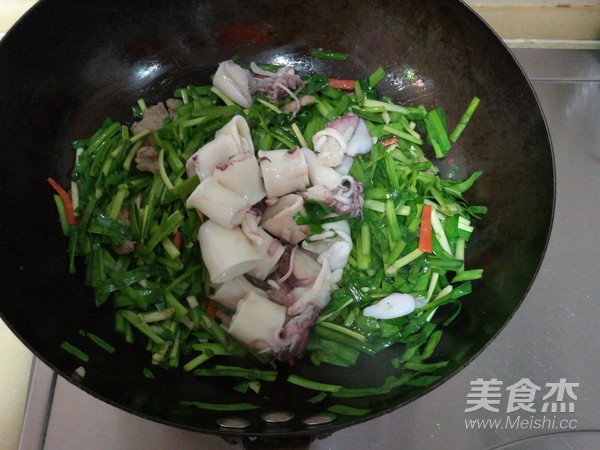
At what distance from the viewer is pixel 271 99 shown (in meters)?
1.54

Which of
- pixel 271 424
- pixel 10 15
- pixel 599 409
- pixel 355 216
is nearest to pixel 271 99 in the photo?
pixel 355 216

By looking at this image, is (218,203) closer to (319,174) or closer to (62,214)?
(319,174)

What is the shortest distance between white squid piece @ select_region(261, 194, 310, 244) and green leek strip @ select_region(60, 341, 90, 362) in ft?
1.77

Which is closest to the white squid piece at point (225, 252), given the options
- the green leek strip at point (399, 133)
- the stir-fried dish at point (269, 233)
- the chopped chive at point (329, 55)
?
the stir-fried dish at point (269, 233)

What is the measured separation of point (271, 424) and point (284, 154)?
68 centimetres

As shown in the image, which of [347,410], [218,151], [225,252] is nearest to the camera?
[347,410]

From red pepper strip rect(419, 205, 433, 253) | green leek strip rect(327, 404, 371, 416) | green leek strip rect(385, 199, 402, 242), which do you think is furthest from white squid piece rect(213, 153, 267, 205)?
green leek strip rect(327, 404, 371, 416)

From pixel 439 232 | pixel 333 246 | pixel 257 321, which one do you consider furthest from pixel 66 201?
pixel 439 232

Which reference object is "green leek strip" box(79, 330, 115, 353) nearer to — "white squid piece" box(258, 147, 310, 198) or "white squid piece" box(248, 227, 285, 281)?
"white squid piece" box(248, 227, 285, 281)

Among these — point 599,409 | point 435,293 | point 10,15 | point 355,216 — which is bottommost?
point 599,409

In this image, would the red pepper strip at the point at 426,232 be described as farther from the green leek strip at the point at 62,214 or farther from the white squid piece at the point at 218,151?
the green leek strip at the point at 62,214

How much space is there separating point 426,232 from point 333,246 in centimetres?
28

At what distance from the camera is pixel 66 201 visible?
4.45ft

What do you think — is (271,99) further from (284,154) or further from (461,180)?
(461,180)
